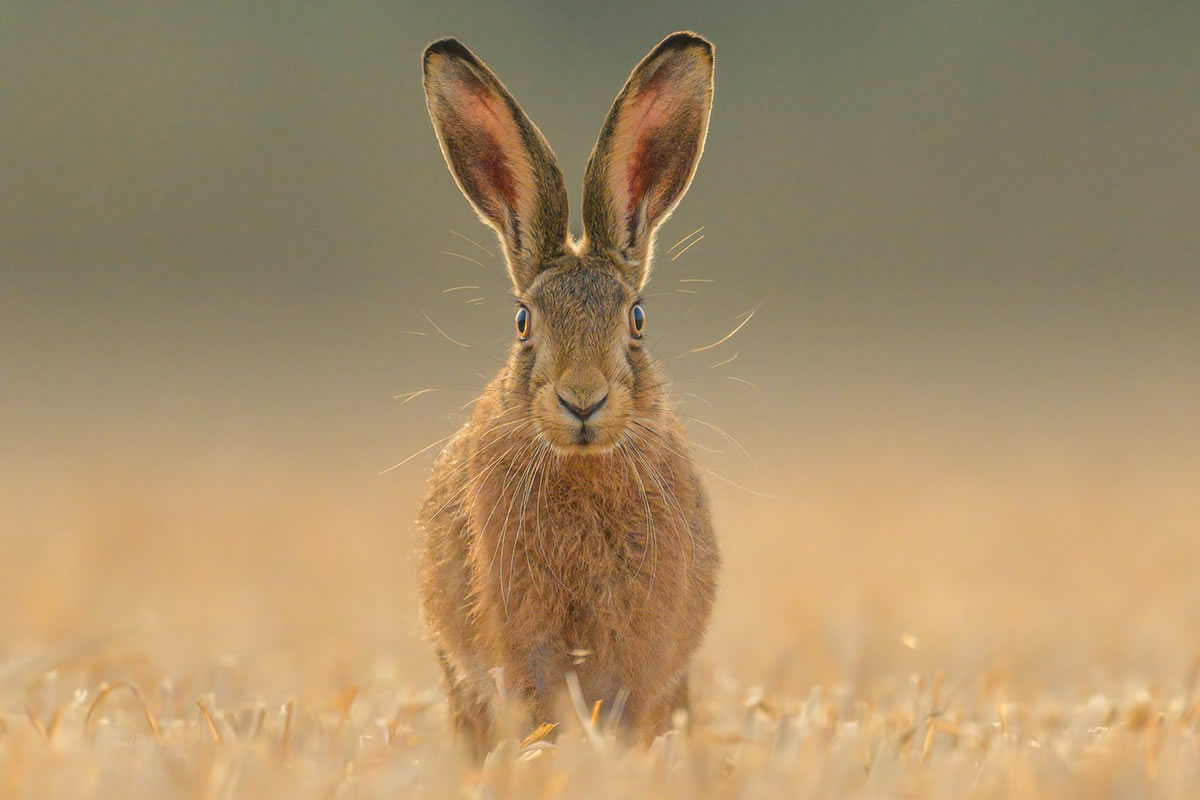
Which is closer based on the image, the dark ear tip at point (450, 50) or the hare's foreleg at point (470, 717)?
the hare's foreleg at point (470, 717)

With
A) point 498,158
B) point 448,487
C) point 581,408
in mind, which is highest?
point 498,158

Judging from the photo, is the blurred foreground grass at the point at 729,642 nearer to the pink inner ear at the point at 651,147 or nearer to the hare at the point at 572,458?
the hare at the point at 572,458

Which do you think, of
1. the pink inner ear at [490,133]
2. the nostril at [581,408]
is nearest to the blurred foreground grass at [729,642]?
the nostril at [581,408]

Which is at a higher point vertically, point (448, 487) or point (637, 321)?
point (637, 321)

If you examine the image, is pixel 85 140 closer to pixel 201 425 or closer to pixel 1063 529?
pixel 201 425

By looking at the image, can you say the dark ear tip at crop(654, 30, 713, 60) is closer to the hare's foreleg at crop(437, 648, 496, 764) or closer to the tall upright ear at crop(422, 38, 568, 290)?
the tall upright ear at crop(422, 38, 568, 290)

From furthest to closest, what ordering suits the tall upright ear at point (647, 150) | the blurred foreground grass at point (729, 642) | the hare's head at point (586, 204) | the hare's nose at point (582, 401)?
the tall upright ear at point (647, 150) → the hare's head at point (586, 204) → the hare's nose at point (582, 401) → the blurred foreground grass at point (729, 642)

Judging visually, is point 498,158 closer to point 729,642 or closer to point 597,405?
point 597,405

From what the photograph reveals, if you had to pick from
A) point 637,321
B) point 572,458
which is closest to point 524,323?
point 637,321
